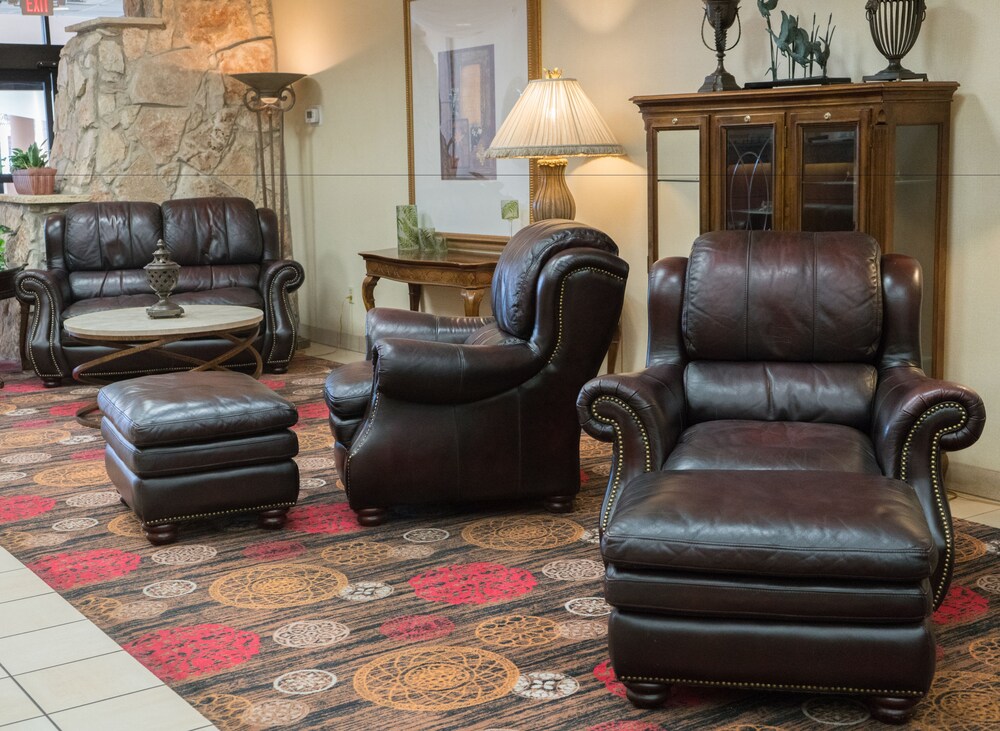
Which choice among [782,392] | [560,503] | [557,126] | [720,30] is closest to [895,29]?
[720,30]

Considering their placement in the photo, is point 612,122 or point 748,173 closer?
point 748,173

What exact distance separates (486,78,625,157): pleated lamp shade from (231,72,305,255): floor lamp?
2.79 meters

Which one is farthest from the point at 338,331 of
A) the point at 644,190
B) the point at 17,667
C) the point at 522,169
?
the point at 17,667

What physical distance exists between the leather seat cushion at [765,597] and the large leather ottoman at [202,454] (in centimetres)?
164

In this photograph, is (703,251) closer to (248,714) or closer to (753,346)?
(753,346)

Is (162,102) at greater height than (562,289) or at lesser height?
greater

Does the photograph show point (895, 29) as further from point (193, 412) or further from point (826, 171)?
point (193, 412)

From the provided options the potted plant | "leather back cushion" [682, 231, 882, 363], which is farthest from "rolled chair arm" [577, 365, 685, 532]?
the potted plant

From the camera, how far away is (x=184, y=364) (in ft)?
20.5

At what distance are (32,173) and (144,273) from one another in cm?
108

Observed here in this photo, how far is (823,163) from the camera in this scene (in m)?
4.00

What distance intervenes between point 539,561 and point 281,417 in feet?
3.21

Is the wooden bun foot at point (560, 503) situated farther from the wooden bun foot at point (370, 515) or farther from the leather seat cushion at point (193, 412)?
the leather seat cushion at point (193, 412)

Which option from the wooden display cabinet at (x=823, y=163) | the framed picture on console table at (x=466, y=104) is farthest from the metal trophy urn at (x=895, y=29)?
the framed picture on console table at (x=466, y=104)
